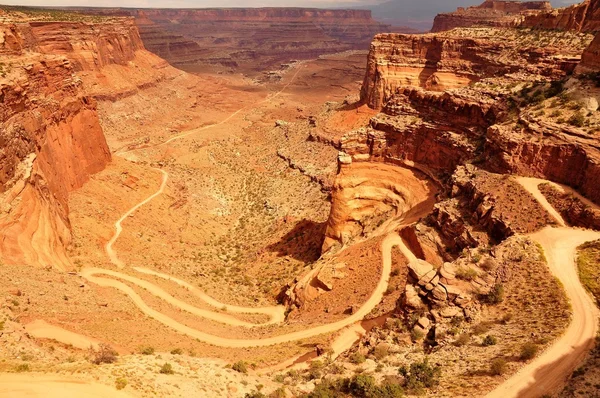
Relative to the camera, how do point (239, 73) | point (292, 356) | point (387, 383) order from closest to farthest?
point (387, 383) < point (292, 356) < point (239, 73)

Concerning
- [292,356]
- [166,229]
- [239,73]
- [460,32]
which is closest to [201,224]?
[166,229]

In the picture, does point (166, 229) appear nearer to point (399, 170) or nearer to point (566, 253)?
point (399, 170)

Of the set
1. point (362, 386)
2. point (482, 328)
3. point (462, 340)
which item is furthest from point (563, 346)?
point (362, 386)

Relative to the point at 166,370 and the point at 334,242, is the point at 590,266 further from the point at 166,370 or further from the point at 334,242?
the point at 334,242

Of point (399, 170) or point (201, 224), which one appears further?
point (201, 224)

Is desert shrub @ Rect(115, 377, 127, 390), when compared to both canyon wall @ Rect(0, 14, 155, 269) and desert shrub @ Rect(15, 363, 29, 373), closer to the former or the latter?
desert shrub @ Rect(15, 363, 29, 373)

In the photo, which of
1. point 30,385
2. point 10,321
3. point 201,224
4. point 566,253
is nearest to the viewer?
point 30,385
